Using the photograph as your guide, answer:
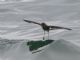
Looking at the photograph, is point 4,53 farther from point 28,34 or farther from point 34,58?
point 28,34

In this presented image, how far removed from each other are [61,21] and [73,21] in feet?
5.94

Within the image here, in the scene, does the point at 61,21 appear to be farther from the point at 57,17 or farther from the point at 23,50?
the point at 23,50

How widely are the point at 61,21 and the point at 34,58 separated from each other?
80.3 feet

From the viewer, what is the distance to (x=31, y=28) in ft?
208

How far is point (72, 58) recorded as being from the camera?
39719 millimetres

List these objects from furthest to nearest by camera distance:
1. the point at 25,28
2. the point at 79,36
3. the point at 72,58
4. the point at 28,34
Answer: the point at 25,28 < the point at 28,34 < the point at 79,36 < the point at 72,58

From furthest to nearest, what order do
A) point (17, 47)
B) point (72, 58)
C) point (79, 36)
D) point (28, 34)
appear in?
1. point (28, 34)
2. point (79, 36)
3. point (17, 47)
4. point (72, 58)

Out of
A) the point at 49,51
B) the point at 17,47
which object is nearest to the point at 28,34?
the point at 17,47

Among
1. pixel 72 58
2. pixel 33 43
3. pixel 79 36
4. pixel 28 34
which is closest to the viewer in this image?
pixel 72 58

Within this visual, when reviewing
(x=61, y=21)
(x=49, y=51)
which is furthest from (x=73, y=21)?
(x=49, y=51)

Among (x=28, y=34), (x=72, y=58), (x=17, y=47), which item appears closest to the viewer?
(x=72, y=58)

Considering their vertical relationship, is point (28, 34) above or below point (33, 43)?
below

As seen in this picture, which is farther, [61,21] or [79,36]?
[61,21]

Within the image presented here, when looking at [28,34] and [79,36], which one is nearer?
[79,36]
